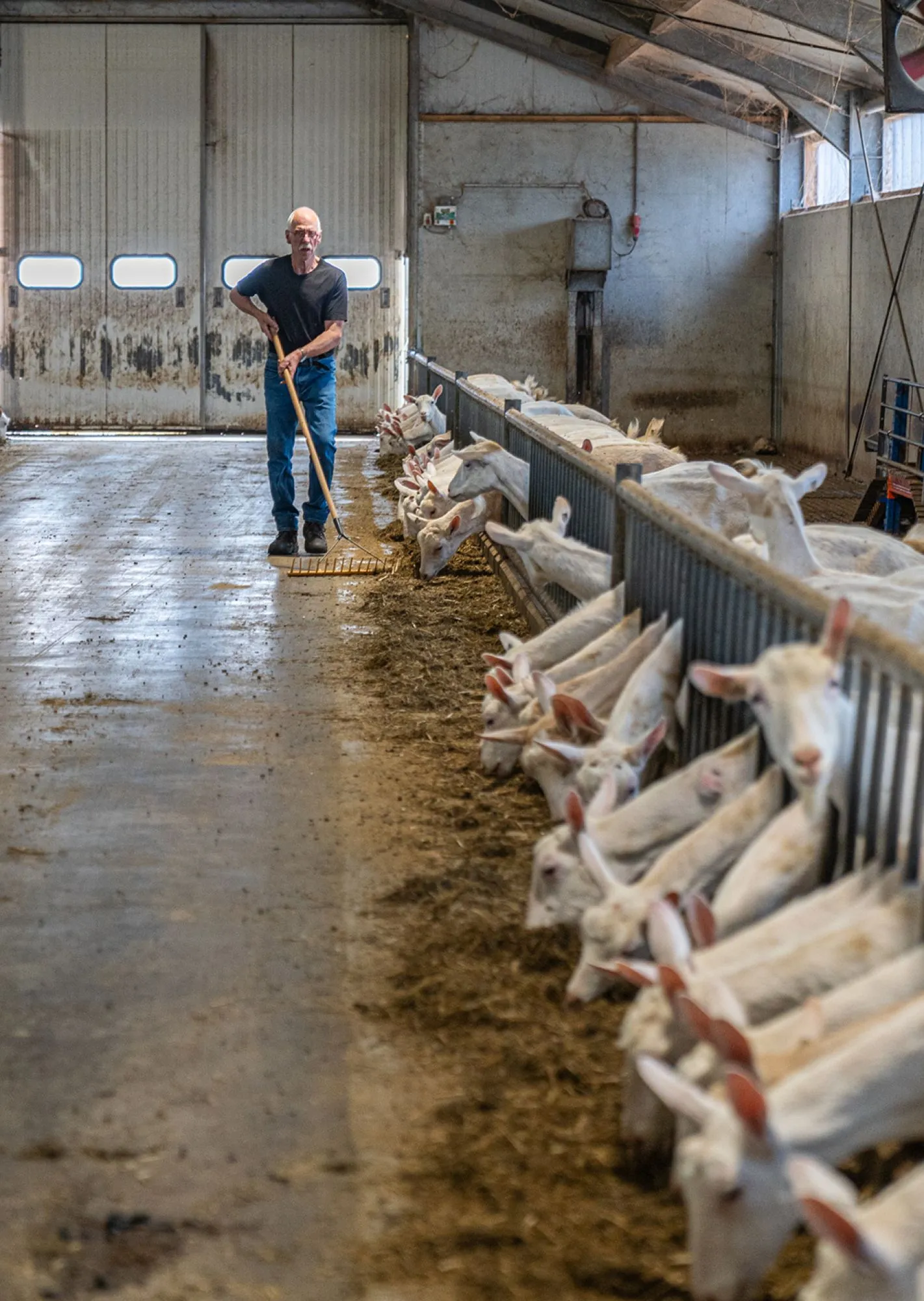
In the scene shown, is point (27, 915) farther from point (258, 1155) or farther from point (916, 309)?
point (916, 309)

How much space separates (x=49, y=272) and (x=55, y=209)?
30.8 inches

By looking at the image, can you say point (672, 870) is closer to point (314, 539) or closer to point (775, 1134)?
point (775, 1134)

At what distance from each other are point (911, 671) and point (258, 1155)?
1538 mm

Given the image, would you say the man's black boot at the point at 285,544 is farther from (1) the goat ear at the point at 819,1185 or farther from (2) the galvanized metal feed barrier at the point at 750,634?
(1) the goat ear at the point at 819,1185

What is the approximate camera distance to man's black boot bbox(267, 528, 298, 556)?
34.1 ft

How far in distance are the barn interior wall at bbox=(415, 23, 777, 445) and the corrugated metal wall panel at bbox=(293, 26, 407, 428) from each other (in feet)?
2.51

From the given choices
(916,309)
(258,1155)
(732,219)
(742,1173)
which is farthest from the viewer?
(732,219)

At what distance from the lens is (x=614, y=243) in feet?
66.3

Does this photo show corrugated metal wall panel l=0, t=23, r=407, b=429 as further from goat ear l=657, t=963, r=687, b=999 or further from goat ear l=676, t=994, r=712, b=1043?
goat ear l=676, t=994, r=712, b=1043

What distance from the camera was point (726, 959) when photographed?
2.99 meters

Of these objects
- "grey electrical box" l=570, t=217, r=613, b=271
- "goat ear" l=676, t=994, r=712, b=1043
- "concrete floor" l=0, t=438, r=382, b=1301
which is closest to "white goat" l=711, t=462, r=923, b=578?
"concrete floor" l=0, t=438, r=382, b=1301

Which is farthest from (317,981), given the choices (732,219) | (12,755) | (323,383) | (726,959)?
(732,219)

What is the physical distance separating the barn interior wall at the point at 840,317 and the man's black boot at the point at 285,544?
641 cm

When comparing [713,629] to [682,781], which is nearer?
[682,781]
